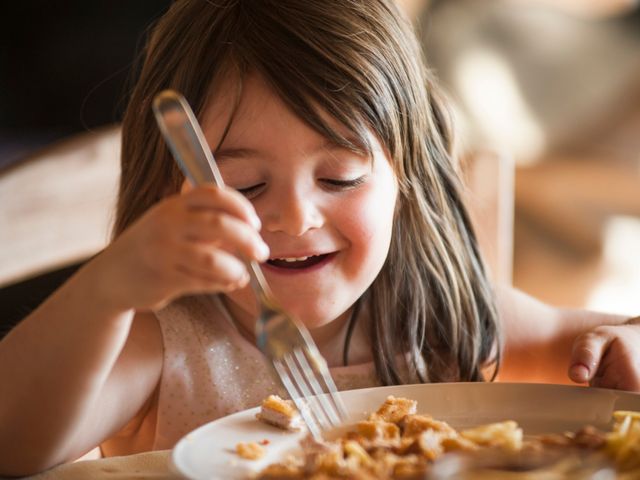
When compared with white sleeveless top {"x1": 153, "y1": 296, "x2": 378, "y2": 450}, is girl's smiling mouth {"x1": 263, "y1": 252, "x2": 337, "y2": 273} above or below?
above

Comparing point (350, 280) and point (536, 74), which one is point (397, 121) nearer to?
point (350, 280)

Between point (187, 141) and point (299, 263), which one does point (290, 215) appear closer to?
point (299, 263)

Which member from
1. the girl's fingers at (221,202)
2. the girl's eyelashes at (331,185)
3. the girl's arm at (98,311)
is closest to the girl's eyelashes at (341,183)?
the girl's eyelashes at (331,185)

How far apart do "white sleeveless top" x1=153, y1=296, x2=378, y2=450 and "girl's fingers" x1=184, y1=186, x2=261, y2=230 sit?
0.51m

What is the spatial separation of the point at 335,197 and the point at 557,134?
2.52m

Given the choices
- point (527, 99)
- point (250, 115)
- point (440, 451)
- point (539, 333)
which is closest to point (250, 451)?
point (440, 451)

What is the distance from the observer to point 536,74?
134 inches

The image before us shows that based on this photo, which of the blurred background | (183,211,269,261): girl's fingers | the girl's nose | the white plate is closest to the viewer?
(183,211,269,261): girl's fingers

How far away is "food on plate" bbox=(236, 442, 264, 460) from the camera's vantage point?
82cm

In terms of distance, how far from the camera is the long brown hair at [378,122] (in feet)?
3.58

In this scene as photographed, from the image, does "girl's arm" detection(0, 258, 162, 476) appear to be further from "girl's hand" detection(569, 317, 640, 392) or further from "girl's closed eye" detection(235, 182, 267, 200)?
"girl's hand" detection(569, 317, 640, 392)

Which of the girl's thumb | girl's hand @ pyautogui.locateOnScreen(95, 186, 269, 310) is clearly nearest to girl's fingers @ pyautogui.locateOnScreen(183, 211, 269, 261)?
girl's hand @ pyautogui.locateOnScreen(95, 186, 269, 310)

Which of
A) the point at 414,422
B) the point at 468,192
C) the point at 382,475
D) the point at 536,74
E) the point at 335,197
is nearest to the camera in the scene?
the point at 382,475

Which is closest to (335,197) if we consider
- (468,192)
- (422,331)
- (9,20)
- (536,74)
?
(422,331)
